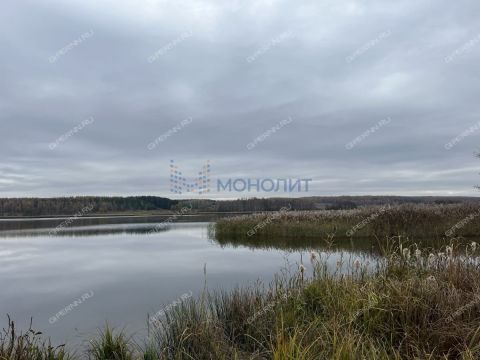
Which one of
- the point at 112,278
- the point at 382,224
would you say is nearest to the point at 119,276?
the point at 112,278

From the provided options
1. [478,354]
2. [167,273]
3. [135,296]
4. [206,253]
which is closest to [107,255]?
[206,253]

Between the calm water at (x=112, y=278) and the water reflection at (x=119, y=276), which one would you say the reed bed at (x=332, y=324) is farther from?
the calm water at (x=112, y=278)

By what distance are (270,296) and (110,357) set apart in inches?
98.2

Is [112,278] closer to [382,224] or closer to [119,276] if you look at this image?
[119,276]

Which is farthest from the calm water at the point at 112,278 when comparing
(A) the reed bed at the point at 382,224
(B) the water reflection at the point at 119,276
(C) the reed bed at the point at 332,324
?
(A) the reed bed at the point at 382,224

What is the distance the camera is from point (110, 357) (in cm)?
516

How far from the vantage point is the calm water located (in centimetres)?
768

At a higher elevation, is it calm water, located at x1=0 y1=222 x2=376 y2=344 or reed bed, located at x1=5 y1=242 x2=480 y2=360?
reed bed, located at x1=5 y1=242 x2=480 y2=360

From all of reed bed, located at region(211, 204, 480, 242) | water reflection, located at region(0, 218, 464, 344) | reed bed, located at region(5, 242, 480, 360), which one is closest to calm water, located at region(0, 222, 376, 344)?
water reflection, located at region(0, 218, 464, 344)

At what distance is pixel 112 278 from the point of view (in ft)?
39.8

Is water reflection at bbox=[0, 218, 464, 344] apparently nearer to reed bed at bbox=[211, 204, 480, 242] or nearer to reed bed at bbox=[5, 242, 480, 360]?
reed bed at bbox=[5, 242, 480, 360]

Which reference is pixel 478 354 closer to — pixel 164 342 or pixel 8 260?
pixel 164 342

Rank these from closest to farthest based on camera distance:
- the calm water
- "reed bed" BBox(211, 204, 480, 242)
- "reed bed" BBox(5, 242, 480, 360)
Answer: "reed bed" BBox(5, 242, 480, 360) → the calm water → "reed bed" BBox(211, 204, 480, 242)

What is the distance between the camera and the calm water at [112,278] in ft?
25.2
